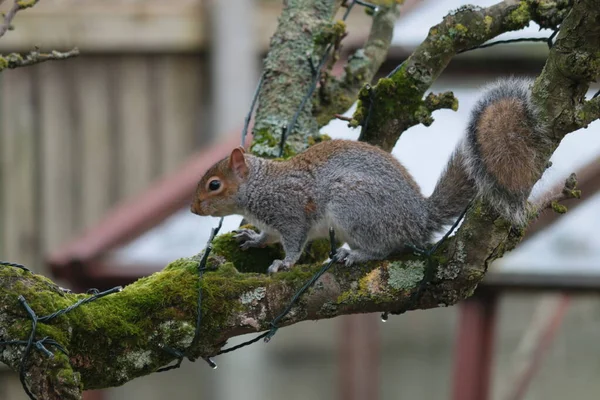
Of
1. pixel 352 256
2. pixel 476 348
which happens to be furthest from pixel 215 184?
pixel 476 348

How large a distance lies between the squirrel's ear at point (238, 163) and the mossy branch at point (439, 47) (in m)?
0.41

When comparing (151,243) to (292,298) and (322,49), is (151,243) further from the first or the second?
(292,298)

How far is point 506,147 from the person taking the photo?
1982 mm

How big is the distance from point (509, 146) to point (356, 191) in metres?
0.65

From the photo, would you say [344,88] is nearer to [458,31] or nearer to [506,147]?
[458,31]

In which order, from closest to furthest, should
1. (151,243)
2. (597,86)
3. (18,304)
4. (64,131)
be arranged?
(18,304), (151,243), (597,86), (64,131)

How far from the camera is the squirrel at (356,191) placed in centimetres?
209

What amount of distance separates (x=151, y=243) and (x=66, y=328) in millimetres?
2068

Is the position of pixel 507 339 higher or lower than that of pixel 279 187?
lower

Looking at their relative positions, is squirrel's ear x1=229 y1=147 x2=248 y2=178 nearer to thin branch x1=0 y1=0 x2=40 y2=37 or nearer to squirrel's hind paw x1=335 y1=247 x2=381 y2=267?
squirrel's hind paw x1=335 y1=247 x2=381 y2=267

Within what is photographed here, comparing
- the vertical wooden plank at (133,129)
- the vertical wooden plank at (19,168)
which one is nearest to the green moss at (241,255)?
the vertical wooden plank at (133,129)

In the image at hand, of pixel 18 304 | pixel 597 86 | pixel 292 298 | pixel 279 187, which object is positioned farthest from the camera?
pixel 597 86

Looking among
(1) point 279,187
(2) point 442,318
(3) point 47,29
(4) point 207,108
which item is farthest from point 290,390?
(1) point 279,187

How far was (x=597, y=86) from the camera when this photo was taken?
4270mm
